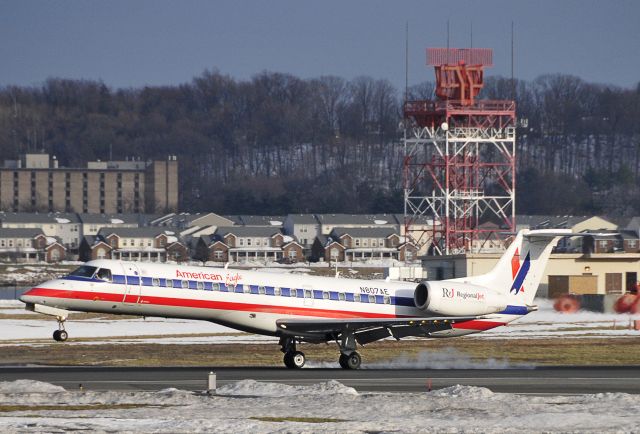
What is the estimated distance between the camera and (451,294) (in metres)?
43.8

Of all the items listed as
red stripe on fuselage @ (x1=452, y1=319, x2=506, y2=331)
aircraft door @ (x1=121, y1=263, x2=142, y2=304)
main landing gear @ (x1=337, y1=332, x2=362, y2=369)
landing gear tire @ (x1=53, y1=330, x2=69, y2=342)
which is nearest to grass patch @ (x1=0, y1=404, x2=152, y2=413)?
landing gear tire @ (x1=53, y1=330, x2=69, y2=342)

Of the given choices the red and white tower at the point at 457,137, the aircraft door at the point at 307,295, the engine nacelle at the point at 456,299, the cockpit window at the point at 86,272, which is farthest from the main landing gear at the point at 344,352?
the red and white tower at the point at 457,137

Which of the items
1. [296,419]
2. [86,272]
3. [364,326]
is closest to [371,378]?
[364,326]

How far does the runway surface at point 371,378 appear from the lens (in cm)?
3603

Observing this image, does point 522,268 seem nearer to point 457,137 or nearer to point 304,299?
point 304,299

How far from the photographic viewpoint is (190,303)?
40812mm

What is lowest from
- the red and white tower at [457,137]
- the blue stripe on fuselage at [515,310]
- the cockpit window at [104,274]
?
the blue stripe on fuselage at [515,310]

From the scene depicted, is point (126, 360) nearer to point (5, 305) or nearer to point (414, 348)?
point (414, 348)

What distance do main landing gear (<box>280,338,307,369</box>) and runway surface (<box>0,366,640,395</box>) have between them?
29 centimetres

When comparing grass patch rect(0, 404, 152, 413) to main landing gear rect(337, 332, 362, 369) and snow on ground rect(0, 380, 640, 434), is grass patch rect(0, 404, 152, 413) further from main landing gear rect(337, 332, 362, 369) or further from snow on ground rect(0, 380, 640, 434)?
main landing gear rect(337, 332, 362, 369)

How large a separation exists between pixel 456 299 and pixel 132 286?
1066 cm

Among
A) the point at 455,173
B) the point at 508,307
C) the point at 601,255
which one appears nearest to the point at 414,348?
the point at 508,307

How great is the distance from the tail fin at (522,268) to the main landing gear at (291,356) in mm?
7045

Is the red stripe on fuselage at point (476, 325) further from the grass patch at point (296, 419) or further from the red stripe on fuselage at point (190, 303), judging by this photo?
the grass patch at point (296, 419)
